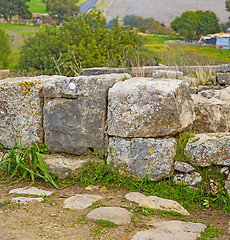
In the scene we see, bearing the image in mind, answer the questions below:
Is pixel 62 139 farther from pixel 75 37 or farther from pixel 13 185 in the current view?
pixel 75 37

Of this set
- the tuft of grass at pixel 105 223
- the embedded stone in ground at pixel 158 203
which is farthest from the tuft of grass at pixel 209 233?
the tuft of grass at pixel 105 223

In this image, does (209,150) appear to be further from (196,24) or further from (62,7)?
(62,7)

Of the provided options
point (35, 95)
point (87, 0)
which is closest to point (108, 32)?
point (87, 0)

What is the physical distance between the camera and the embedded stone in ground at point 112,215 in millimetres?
3461

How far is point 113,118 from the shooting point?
468 centimetres

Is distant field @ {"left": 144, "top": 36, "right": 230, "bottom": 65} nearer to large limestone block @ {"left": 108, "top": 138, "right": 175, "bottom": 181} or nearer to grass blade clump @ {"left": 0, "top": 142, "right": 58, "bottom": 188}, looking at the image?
large limestone block @ {"left": 108, "top": 138, "right": 175, "bottom": 181}

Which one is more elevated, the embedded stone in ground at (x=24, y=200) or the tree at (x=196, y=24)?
the tree at (x=196, y=24)

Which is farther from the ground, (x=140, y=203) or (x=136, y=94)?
(x=136, y=94)

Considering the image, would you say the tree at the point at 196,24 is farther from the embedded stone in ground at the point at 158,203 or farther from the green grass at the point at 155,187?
the embedded stone in ground at the point at 158,203

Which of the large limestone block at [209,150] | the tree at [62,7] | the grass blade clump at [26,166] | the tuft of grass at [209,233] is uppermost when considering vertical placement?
the tree at [62,7]

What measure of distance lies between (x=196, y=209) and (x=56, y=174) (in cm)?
200

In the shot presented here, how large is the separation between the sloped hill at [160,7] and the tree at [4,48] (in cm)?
771

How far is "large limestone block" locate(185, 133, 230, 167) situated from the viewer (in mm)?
4215

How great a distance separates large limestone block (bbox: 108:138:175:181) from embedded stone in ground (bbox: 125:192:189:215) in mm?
457
